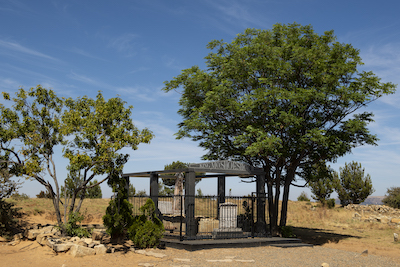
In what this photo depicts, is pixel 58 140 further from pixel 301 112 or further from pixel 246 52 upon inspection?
pixel 301 112

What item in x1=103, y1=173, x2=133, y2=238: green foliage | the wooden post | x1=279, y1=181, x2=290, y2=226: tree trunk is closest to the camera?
x1=103, y1=173, x2=133, y2=238: green foliage

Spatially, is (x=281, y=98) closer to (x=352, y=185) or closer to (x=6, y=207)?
(x=6, y=207)

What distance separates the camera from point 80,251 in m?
12.2

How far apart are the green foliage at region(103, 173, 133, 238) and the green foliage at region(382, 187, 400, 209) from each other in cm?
4352

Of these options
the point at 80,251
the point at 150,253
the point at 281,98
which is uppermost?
the point at 281,98

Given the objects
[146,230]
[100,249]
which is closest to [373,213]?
[146,230]

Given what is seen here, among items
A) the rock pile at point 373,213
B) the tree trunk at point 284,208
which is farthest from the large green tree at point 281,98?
the rock pile at point 373,213

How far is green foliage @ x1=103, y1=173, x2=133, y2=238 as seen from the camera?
13758mm

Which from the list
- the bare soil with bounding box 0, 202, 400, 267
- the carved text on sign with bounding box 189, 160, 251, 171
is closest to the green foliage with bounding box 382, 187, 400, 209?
the bare soil with bounding box 0, 202, 400, 267

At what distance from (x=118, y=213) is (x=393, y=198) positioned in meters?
45.9

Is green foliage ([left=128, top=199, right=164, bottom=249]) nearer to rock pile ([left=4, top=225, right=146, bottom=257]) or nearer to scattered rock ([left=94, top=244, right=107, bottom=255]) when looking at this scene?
rock pile ([left=4, top=225, right=146, bottom=257])

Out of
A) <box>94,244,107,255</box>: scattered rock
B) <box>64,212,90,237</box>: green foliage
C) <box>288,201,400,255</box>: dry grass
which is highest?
<box>64,212,90,237</box>: green foliage

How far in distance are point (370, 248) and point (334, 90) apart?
332 inches

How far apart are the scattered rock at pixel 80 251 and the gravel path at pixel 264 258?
2.33 m
